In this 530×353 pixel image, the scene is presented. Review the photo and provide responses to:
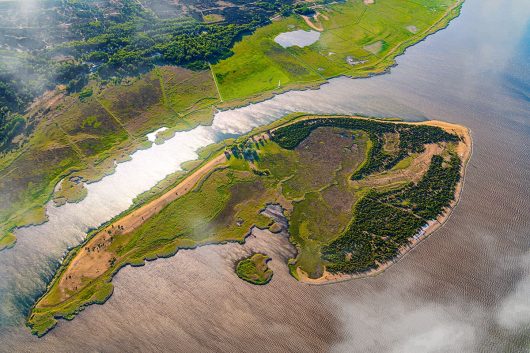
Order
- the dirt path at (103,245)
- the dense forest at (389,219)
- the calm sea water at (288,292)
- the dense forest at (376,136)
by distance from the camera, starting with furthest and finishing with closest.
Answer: the dense forest at (376,136)
the dense forest at (389,219)
the dirt path at (103,245)
the calm sea water at (288,292)

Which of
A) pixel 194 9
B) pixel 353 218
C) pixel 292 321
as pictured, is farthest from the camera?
pixel 194 9

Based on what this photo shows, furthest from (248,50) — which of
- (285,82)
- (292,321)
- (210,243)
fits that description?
(292,321)

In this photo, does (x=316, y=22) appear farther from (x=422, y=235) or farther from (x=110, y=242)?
(x=110, y=242)

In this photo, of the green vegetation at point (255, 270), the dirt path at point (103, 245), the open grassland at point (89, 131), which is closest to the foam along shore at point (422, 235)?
the green vegetation at point (255, 270)

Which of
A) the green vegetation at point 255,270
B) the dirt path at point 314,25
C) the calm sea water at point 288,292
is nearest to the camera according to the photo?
the calm sea water at point 288,292

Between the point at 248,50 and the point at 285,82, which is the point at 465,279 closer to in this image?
the point at 285,82

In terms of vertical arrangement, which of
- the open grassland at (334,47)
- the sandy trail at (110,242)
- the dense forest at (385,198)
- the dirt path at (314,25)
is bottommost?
the dense forest at (385,198)

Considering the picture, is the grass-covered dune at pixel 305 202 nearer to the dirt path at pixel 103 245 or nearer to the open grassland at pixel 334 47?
the dirt path at pixel 103 245

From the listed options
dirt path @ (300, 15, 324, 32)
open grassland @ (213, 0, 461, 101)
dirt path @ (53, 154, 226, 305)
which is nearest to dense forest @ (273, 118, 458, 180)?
open grassland @ (213, 0, 461, 101)
